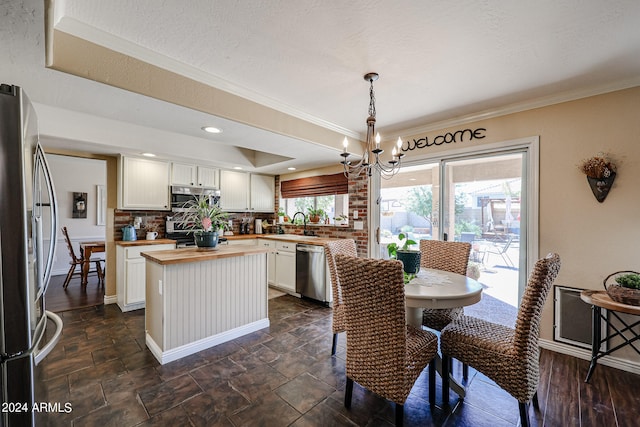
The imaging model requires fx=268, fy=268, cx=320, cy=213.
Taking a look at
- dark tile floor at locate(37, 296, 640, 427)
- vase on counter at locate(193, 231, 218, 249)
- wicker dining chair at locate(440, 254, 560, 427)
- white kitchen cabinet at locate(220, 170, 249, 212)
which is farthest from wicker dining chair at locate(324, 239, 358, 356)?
white kitchen cabinet at locate(220, 170, 249, 212)

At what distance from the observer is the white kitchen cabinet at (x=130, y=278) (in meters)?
3.47

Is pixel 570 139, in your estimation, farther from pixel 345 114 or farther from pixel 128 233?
pixel 128 233

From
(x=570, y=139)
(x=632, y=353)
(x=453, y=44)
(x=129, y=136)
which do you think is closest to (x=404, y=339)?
(x=453, y=44)

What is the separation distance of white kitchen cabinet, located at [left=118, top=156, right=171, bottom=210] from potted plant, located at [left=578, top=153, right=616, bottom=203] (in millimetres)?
4980

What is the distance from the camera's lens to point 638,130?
2213 millimetres

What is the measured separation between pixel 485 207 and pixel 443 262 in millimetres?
980

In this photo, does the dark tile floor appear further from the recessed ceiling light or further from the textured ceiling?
the recessed ceiling light

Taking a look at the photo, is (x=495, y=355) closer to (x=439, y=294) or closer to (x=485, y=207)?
(x=439, y=294)

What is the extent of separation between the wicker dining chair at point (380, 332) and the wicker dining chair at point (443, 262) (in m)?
0.72

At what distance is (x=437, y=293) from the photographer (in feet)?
5.67

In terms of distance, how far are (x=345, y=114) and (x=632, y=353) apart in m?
3.38

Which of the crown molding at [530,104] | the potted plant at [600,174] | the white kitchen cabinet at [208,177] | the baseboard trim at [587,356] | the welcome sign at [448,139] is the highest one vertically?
the crown molding at [530,104]

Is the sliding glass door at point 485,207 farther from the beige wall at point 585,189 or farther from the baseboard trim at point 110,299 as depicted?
the baseboard trim at point 110,299

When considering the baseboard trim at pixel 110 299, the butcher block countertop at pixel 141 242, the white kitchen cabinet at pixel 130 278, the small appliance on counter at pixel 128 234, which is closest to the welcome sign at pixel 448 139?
the butcher block countertop at pixel 141 242
